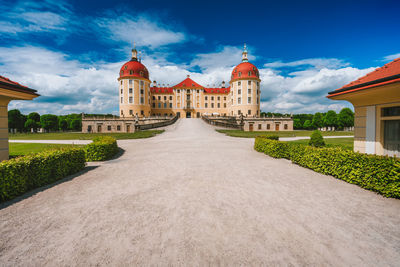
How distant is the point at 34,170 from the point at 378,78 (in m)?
14.0

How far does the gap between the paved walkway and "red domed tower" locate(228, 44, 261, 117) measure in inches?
1846

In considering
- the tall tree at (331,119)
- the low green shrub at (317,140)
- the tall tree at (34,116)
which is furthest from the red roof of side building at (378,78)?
the tall tree at (34,116)

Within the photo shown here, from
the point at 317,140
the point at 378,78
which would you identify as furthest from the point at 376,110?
the point at 317,140

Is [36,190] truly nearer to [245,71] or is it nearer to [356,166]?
[356,166]

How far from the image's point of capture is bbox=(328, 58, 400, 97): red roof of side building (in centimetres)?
598

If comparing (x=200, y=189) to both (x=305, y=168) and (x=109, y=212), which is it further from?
(x=305, y=168)

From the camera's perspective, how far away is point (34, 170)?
636 cm

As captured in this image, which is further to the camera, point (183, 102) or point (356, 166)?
point (183, 102)

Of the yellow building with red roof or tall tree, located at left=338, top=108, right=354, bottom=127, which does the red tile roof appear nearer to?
tall tree, located at left=338, top=108, right=354, bottom=127

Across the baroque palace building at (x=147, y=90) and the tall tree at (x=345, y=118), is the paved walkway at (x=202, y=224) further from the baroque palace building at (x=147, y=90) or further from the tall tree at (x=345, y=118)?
the tall tree at (x=345, y=118)

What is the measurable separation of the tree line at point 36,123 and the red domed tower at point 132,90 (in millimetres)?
38219

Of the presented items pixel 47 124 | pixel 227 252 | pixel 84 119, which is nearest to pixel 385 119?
pixel 227 252

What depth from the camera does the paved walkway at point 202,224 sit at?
3.16 meters

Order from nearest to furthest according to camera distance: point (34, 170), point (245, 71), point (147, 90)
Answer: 1. point (34, 170)
2. point (245, 71)
3. point (147, 90)
